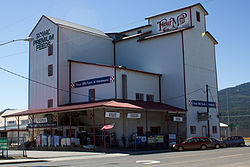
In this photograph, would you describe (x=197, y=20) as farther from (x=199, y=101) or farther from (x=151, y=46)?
(x=199, y=101)

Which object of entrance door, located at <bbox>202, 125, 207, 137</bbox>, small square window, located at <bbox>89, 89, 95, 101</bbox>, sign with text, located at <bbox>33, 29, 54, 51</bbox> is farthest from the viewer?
sign with text, located at <bbox>33, 29, 54, 51</bbox>

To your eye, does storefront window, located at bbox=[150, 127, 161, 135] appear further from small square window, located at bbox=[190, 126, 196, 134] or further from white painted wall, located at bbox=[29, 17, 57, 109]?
white painted wall, located at bbox=[29, 17, 57, 109]

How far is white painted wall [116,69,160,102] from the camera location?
130 ft

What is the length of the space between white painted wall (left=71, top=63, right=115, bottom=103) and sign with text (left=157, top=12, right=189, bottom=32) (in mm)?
12591

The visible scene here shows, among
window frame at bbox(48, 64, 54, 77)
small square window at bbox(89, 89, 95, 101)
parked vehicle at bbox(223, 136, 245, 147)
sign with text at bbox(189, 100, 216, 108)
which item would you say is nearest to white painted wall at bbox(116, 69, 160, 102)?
small square window at bbox(89, 89, 95, 101)

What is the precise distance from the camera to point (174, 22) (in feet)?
154

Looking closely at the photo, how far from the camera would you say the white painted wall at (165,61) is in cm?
4359

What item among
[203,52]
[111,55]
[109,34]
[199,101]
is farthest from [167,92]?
[109,34]

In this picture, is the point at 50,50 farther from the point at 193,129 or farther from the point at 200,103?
the point at 193,129

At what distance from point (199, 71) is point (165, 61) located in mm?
5133

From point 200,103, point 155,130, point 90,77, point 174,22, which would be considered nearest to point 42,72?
point 90,77

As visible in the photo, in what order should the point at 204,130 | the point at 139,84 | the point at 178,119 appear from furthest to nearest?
1. the point at 204,130
2. the point at 139,84
3. the point at 178,119

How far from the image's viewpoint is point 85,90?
4212 centimetres

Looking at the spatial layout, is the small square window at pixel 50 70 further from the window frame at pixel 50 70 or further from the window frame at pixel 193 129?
the window frame at pixel 193 129
